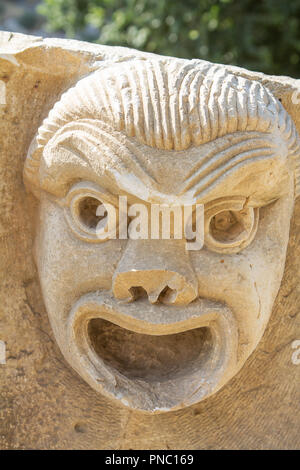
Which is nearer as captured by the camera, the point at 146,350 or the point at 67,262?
the point at 67,262

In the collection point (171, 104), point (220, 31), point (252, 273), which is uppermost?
point (220, 31)

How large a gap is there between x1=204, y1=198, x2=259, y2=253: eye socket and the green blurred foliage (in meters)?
2.21

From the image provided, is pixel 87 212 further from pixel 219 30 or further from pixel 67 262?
pixel 219 30

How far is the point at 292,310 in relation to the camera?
166cm

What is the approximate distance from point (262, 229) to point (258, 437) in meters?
0.60

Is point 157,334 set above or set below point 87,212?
below

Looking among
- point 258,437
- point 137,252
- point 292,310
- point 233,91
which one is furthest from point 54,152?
point 258,437

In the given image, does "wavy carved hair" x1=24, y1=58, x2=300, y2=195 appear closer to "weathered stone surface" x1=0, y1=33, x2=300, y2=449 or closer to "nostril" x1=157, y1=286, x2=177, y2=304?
"weathered stone surface" x1=0, y1=33, x2=300, y2=449

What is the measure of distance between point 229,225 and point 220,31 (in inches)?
96.6

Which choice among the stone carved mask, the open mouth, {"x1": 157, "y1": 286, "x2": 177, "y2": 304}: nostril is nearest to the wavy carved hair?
the stone carved mask

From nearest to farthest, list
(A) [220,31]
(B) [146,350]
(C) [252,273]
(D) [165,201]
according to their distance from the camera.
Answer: (D) [165,201] < (C) [252,273] < (B) [146,350] < (A) [220,31]

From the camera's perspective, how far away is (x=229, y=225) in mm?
1429

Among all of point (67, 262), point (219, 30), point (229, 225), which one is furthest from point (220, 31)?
point (67, 262)

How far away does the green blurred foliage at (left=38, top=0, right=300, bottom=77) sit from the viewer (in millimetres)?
3424
